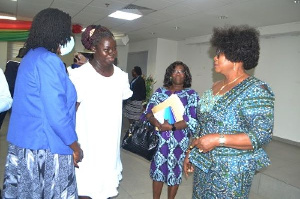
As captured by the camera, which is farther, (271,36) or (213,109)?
(271,36)

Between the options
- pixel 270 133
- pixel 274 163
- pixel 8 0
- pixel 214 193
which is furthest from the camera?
pixel 8 0

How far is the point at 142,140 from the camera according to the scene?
216 centimetres

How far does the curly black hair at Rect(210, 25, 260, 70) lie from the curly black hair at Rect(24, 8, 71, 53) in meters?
0.88

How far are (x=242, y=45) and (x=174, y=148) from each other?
3.88 ft

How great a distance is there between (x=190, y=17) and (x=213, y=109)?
5025 mm

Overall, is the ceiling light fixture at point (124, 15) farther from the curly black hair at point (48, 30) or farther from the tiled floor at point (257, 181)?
the curly black hair at point (48, 30)

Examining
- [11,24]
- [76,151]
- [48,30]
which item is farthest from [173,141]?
[11,24]

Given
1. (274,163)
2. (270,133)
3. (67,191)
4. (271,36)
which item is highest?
(271,36)

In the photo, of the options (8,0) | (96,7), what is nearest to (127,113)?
(96,7)

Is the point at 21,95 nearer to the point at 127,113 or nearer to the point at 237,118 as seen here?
the point at 237,118

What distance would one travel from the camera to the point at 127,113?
5754mm

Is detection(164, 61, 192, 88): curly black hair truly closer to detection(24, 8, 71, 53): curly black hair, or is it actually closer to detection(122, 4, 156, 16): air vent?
detection(24, 8, 71, 53): curly black hair

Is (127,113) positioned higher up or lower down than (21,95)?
lower down

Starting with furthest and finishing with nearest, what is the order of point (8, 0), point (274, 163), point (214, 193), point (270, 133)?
point (8, 0) → point (274, 163) → point (214, 193) → point (270, 133)
